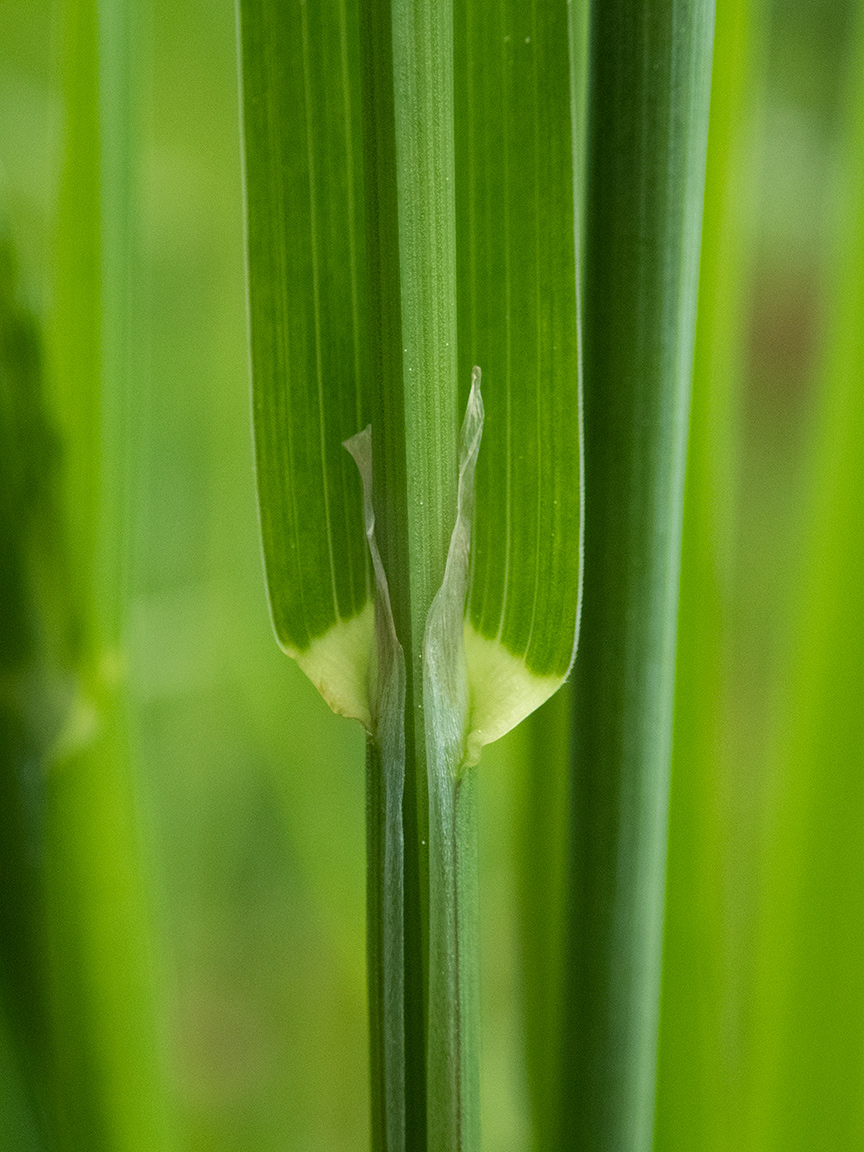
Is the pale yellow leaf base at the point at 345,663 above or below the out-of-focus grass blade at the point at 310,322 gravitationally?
below

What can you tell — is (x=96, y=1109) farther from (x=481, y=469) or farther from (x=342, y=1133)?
(x=342, y=1133)

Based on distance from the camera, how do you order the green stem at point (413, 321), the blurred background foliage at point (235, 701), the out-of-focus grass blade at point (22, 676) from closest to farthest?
the green stem at point (413, 321), the out-of-focus grass blade at point (22, 676), the blurred background foliage at point (235, 701)

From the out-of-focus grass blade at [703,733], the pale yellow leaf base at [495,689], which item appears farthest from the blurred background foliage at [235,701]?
the pale yellow leaf base at [495,689]

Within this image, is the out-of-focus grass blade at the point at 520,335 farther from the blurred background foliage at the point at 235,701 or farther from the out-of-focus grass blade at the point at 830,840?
the blurred background foliage at the point at 235,701

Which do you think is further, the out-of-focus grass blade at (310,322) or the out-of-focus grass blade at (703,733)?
the out-of-focus grass blade at (703,733)

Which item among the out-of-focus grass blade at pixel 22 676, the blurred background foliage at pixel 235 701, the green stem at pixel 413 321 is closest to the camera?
the green stem at pixel 413 321

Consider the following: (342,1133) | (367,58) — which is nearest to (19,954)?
(367,58)

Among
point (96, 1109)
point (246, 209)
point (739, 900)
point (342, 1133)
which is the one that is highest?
point (246, 209)

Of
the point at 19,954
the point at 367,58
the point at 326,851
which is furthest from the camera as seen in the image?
the point at 326,851
